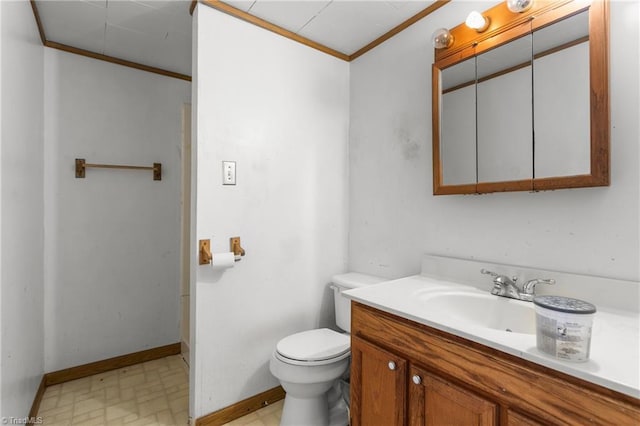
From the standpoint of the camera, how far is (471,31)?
141 cm

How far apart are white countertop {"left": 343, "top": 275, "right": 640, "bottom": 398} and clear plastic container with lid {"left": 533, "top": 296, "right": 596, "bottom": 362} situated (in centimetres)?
2

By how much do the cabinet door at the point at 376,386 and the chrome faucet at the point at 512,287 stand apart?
51 cm

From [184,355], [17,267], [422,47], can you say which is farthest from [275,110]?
[184,355]

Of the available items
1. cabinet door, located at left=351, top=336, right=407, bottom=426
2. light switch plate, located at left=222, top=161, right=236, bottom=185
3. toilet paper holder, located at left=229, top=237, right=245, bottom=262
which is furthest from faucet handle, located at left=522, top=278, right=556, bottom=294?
light switch plate, located at left=222, top=161, right=236, bottom=185

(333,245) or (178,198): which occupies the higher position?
(178,198)

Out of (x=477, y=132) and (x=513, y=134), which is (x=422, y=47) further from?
(x=513, y=134)

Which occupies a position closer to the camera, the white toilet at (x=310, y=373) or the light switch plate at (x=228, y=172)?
the white toilet at (x=310, y=373)

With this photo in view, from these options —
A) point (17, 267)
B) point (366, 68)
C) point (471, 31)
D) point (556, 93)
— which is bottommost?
point (17, 267)

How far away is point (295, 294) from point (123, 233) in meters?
1.38

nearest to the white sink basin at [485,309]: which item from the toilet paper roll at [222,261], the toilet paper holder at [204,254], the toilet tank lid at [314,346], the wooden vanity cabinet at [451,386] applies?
the wooden vanity cabinet at [451,386]

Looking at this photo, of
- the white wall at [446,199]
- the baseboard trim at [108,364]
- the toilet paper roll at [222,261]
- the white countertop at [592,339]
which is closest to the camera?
the white countertop at [592,339]

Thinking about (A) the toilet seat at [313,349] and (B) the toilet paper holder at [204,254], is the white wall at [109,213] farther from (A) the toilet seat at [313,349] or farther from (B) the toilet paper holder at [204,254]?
(A) the toilet seat at [313,349]

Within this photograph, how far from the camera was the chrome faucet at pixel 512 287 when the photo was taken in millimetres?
1188

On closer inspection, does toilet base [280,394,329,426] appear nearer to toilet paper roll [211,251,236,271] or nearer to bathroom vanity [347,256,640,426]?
bathroom vanity [347,256,640,426]
